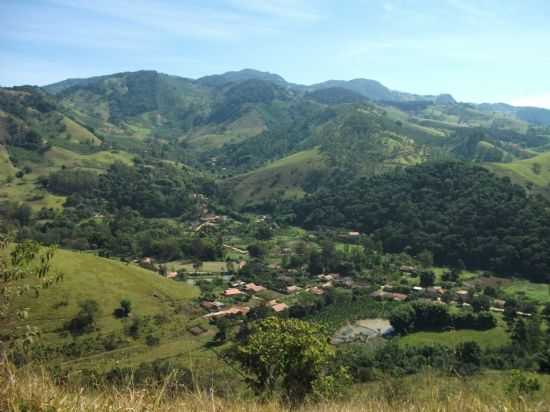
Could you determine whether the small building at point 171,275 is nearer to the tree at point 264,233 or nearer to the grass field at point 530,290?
the tree at point 264,233

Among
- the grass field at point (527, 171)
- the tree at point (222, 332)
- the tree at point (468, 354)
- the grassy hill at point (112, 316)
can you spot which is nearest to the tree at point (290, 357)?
the grassy hill at point (112, 316)

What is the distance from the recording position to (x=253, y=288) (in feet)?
203

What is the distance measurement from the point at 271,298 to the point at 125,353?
72.6ft

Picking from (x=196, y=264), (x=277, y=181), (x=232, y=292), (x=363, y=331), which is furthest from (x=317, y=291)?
(x=277, y=181)

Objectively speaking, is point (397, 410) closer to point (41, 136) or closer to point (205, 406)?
point (205, 406)

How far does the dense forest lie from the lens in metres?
72.8

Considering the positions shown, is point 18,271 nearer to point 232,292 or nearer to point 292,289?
point 232,292

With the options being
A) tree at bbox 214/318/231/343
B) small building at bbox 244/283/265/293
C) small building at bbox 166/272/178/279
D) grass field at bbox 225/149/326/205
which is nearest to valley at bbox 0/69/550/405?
→ tree at bbox 214/318/231/343

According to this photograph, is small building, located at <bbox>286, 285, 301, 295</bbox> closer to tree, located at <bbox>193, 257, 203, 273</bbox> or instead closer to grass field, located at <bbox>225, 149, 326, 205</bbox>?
tree, located at <bbox>193, 257, 203, 273</bbox>

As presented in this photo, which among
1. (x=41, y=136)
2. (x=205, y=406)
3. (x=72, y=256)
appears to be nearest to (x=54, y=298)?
(x=72, y=256)

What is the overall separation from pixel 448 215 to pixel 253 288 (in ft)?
156

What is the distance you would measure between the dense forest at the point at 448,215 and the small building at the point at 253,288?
3367cm

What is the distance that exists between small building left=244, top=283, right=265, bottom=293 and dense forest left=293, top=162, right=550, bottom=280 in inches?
1326

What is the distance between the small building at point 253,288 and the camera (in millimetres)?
61188
